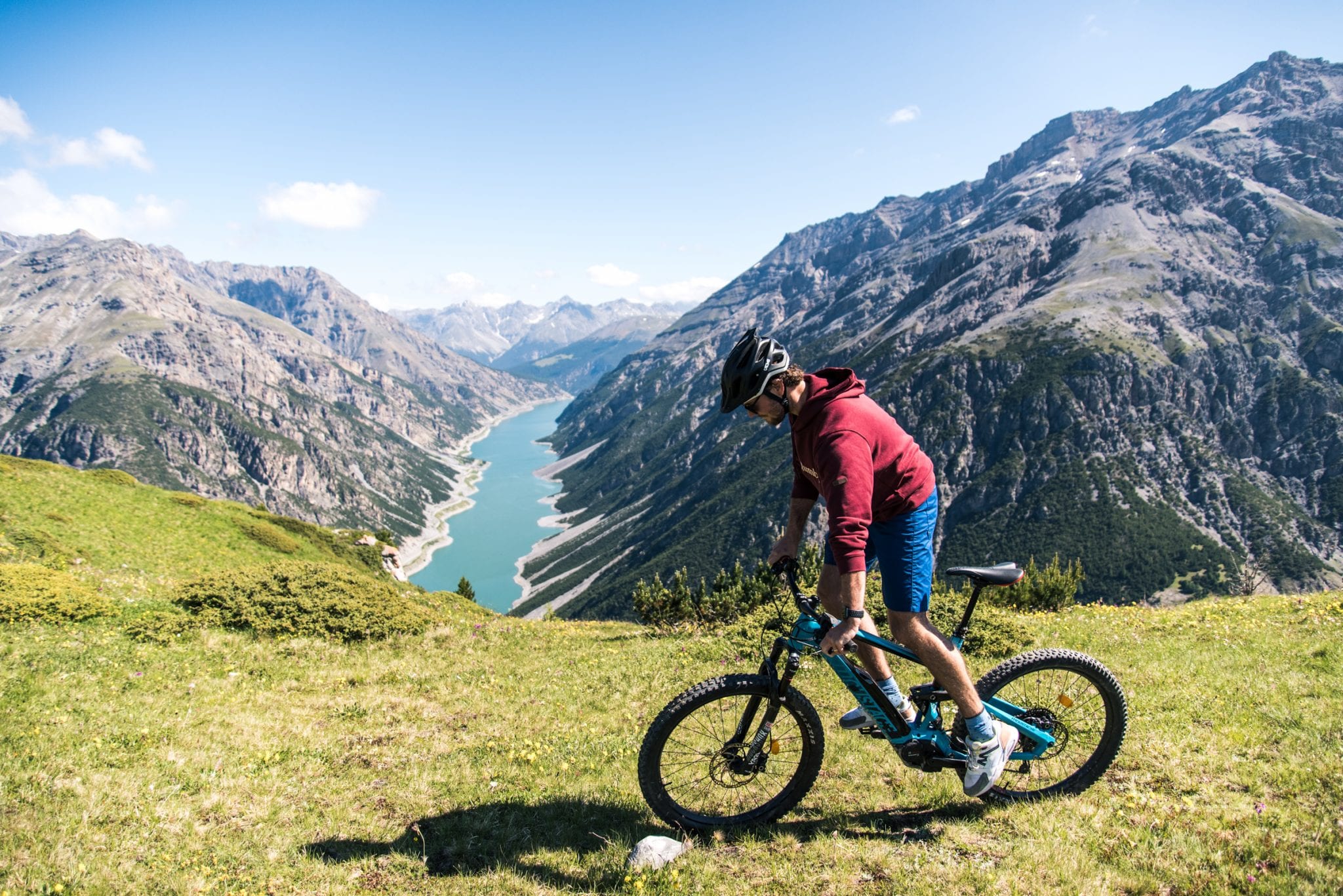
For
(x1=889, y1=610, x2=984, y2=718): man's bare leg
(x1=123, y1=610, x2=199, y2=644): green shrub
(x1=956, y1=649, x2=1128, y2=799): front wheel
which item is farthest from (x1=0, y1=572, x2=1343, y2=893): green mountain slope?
(x1=889, y1=610, x2=984, y2=718): man's bare leg

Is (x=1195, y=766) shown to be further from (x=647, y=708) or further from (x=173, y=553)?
(x=173, y=553)

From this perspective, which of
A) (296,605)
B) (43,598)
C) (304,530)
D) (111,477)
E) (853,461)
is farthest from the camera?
(304,530)

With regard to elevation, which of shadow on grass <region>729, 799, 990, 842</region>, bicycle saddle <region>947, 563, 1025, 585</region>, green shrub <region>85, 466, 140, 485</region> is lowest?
shadow on grass <region>729, 799, 990, 842</region>

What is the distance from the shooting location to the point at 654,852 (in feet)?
20.2

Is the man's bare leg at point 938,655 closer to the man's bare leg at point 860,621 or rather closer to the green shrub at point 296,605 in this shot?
the man's bare leg at point 860,621

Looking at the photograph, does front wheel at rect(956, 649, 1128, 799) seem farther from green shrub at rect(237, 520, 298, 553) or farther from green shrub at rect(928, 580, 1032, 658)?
green shrub at rect(237, 520, 298, 553)

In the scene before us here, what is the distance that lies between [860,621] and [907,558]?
2.71 feet

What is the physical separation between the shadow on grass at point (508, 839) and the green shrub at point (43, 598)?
11350 millimetres

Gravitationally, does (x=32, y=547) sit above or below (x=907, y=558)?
above

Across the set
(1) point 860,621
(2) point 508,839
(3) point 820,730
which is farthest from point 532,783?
(1) point 860,621

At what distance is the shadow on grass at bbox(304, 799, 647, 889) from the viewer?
6.32m

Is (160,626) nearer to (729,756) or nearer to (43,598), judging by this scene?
(43,598)

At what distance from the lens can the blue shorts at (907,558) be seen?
20.1ft

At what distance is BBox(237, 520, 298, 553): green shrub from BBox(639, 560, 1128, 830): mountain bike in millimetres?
34156
